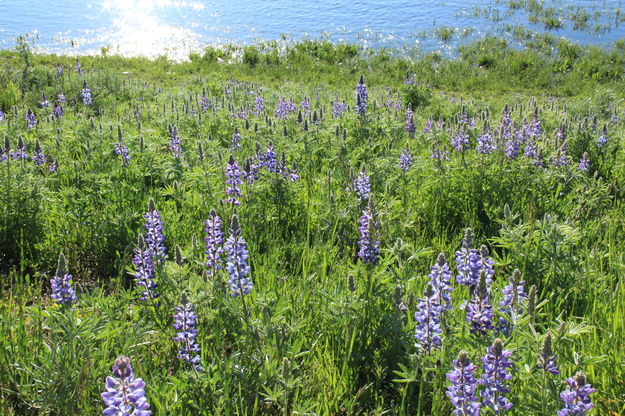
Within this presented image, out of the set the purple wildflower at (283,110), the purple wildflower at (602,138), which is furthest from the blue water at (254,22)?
the purple wildflower at (602,138)

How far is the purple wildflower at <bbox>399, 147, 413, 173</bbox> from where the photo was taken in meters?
4.38

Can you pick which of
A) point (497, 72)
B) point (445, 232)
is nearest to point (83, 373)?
point (445, 232)

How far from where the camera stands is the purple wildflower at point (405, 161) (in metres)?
4.38

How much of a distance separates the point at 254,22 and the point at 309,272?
29.3 metres

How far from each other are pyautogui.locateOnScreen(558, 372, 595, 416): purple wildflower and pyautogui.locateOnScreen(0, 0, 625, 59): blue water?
23.9 m

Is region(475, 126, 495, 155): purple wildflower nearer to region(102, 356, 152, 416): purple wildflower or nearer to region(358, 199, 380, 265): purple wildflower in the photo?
region(358, 199, 380, 265): purple wildflower

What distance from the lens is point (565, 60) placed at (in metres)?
20.6

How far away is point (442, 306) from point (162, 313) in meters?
1.53

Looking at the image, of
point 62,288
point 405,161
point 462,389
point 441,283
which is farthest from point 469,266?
point 405,161

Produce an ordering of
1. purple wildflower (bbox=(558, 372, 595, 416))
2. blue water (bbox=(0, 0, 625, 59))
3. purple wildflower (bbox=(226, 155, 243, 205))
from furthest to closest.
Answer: blue water (bbox=(0, 0, 625, 59)) < purple wildflower (bbox=(226, 155, 243, 205)) < purple wildflower (bbox=(558, 372, 595, 416))

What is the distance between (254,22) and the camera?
29688 millimetres

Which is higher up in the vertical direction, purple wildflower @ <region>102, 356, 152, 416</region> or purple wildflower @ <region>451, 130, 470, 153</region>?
purple wildflower @ <region>451, 130, 470, 153</region>

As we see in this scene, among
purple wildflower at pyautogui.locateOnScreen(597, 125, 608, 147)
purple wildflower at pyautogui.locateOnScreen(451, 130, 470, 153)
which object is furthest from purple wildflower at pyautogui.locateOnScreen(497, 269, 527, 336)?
purple wildflower at pyautogui.locateOnScreen(597, 125, 608, 147)

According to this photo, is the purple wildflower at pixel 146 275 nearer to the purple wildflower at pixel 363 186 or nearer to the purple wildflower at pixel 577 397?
the purple wildflower at pixel 363 186
